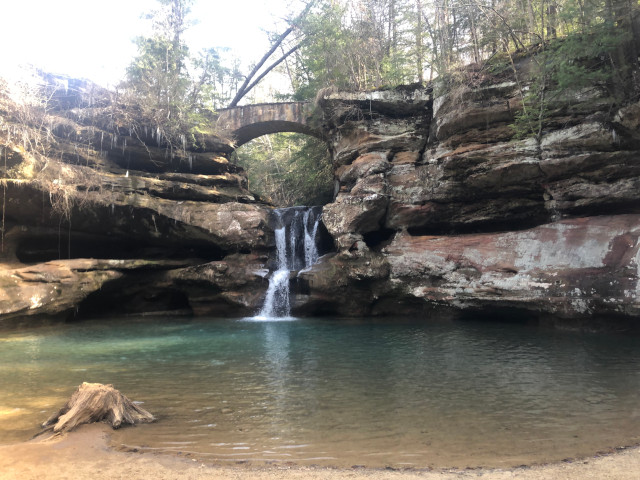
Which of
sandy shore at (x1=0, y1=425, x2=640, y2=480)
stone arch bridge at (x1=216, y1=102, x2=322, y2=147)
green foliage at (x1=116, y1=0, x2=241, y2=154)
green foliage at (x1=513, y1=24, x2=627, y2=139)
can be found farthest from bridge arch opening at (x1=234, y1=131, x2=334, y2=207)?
sandy shore at (x1=0, y1=425, x2=640, y2=480)

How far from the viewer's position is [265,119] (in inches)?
800

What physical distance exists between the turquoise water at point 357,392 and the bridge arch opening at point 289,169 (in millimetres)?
13353

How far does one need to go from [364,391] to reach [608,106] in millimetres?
11196

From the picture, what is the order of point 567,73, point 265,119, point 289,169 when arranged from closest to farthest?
point 567,73 < point 265,119 < point 289,169

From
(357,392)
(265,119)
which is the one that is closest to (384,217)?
(265,119)

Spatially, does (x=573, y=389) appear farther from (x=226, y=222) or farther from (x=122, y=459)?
(x=226, y=222)

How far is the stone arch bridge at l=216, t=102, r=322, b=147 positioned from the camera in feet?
65.6

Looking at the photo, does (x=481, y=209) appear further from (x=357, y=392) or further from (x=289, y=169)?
(x=289, y=169)

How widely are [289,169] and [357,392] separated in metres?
25.5

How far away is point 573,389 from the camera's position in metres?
5.69

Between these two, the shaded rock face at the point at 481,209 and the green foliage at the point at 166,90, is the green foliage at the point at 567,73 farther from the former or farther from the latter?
the green foliage at the point at 166,90

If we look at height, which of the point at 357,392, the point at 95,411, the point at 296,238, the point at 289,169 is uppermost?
the point at 289,169

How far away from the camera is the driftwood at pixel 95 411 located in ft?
14.4

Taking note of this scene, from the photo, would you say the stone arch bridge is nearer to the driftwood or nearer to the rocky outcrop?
the rocky outcrop
